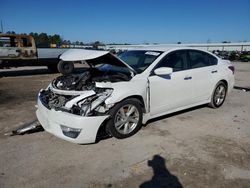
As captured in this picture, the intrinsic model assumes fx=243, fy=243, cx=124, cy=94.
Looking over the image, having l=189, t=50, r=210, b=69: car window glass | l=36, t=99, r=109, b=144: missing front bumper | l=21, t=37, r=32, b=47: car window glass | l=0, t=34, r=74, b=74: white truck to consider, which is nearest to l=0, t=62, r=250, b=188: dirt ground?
l=36, t=99, r=109, b=144: missing front bumper

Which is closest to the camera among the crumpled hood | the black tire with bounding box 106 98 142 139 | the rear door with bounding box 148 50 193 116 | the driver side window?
the black tire with bounding box 106 98 142 139

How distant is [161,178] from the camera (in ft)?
10.1

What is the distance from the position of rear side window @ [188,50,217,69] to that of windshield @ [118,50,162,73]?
0.92 meters

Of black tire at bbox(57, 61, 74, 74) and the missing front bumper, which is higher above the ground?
black tire at bbox(57, 61, 74, 74)

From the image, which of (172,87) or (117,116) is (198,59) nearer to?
(172,87)

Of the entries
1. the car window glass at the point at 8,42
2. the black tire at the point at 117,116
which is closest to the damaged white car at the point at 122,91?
the black tire at the point at 117,116

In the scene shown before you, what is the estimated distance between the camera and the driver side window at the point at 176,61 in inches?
191

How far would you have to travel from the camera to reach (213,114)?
19.0 feet

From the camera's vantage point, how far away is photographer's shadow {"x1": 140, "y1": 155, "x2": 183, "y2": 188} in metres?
2.95

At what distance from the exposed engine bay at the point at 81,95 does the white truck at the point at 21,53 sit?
21.9 feet

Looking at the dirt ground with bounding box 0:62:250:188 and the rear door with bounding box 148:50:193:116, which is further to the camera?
the rear door with bounding box 148:50:193:116

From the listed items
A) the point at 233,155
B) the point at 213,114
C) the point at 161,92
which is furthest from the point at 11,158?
the point at 213,114

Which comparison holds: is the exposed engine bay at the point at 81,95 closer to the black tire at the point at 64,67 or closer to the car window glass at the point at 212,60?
the car window glass at the point at 212,60

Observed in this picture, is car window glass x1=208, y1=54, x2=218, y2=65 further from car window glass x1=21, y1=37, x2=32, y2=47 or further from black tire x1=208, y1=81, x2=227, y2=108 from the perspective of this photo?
car window glass x1=21, y1=37, x2=32, y2=47
